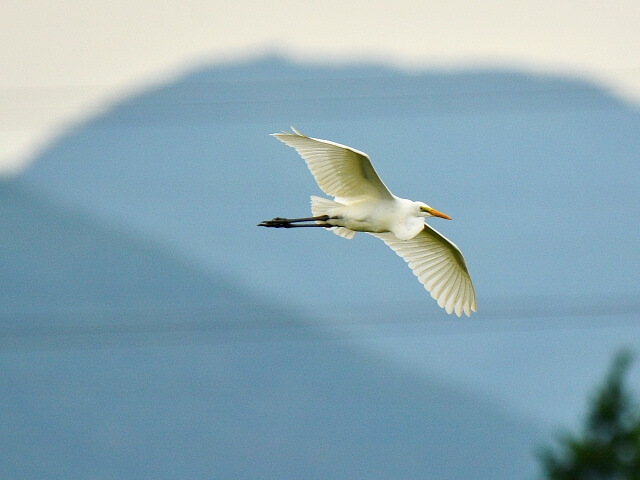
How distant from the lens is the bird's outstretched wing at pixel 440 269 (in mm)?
6309

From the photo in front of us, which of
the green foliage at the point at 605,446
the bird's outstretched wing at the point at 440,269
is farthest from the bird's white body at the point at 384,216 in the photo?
the green foliage at the point at 605,446

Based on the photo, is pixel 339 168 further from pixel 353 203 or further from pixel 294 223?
pixel 294 223

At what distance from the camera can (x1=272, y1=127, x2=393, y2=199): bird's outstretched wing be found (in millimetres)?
5277

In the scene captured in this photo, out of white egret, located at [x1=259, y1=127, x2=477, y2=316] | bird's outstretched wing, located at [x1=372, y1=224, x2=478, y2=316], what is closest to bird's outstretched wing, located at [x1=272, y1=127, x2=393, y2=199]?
white egret, located at [x1=259, y1=127, x2=477, y2=316]

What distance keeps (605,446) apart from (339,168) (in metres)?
12.3

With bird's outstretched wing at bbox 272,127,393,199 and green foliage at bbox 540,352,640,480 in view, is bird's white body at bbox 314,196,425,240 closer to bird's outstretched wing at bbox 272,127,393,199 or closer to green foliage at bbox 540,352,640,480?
bird's outstretched wing at bbox 272,127,393,199

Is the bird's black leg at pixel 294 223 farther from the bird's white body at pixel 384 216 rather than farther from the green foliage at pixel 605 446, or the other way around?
the green foliage at pixel 605 446

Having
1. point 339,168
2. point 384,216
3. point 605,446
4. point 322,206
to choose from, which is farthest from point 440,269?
point 605,446

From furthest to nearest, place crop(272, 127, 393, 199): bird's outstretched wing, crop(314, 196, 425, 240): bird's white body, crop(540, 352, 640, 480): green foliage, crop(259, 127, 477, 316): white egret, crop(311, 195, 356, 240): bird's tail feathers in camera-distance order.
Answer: crop(540, 352, 640, 480): green foliage < crop(311, 195, 356, 240): bird's tail feathers < crop(314, 196, 425, 240): bird's white body < crop(259, 127, 477, 316): white egret < crop(272, 127, 393, 199): bird's outstretched wing

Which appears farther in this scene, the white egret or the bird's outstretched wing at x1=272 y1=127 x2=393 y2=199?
the white egret

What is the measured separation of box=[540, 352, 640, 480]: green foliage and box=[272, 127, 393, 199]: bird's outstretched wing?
11714 mm

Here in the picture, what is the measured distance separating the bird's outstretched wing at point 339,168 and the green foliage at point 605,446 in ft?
38.4

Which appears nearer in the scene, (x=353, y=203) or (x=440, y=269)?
(x=353, y=203)

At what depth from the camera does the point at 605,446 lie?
16453mm
